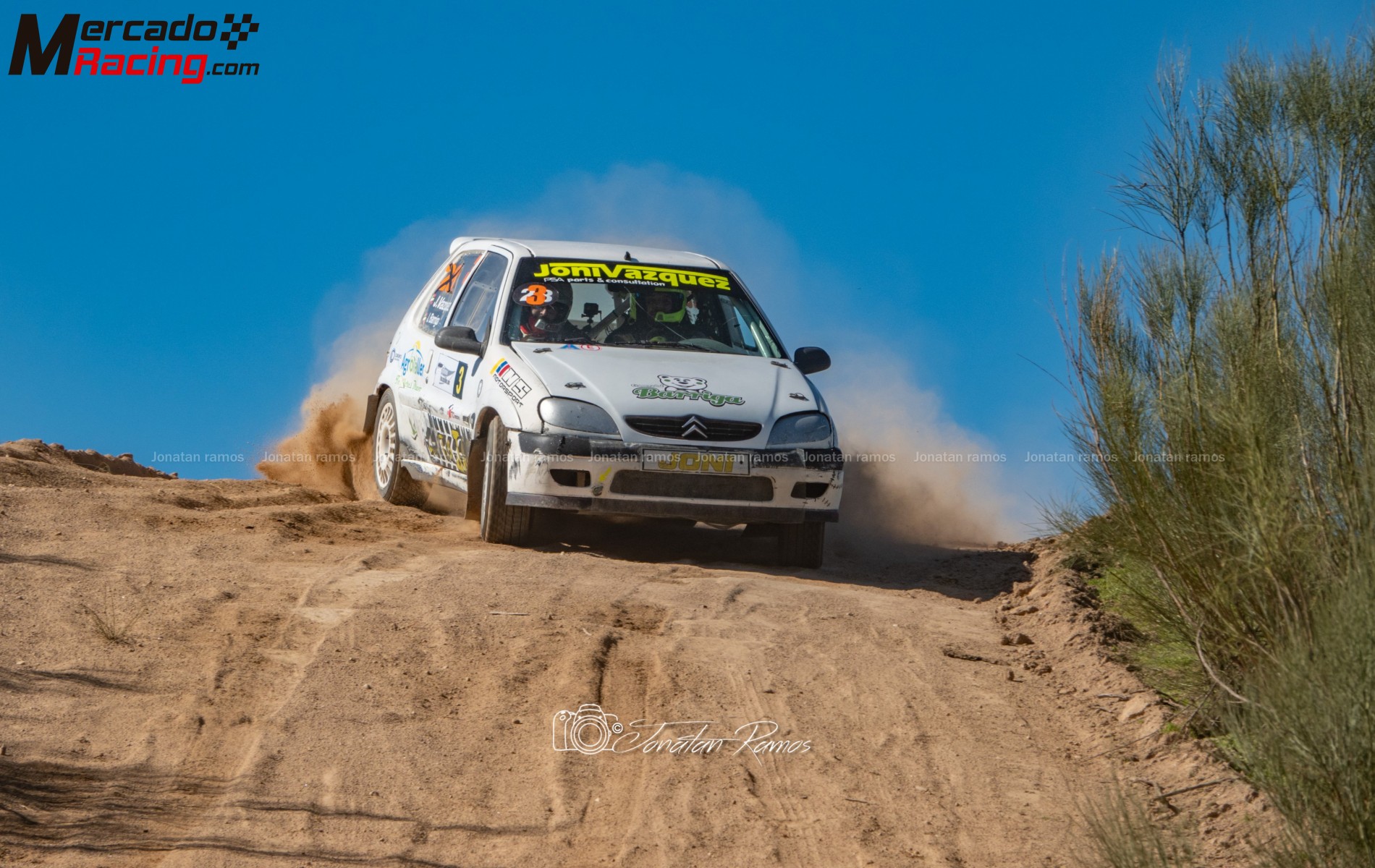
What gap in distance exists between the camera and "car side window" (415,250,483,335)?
10352 millimetres

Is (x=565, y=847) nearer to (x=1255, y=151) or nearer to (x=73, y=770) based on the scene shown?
(x=73, y=770)

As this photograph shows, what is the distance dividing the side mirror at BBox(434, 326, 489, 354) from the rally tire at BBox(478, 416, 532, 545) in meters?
0.59

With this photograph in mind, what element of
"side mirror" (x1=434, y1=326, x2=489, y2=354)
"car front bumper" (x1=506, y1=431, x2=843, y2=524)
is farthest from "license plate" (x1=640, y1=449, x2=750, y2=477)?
"side mirror" (x1=434, y1=326, x2=489, y2=354)

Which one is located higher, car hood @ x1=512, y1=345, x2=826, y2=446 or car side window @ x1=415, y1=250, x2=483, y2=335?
car side window @ x1=415, y1=250, x2=483, y2=335

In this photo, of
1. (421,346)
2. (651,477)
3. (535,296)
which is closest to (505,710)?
(651,477)

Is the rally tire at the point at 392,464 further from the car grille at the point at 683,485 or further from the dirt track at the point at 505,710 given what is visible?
the car grille at the point at 683,485

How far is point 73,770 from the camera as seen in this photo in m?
4.61

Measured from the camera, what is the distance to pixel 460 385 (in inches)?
367

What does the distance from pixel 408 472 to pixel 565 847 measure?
21.0 feet

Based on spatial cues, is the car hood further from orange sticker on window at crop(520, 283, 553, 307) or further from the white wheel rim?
the white wheel rim

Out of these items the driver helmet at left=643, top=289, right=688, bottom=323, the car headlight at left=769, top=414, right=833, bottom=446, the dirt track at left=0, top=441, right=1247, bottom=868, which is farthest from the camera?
the driver helmet at left=643, top=289, right=688, bottom=323

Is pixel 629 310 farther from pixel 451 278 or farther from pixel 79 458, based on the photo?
pixel 79 458

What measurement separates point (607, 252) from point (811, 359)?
1710mm

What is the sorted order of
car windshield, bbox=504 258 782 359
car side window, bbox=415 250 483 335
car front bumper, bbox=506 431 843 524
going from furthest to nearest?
car side window, bbox=415 250 483 335
car windshield, bbox=504 258 782 359
car front bumper, bbox=506 431 843 524
